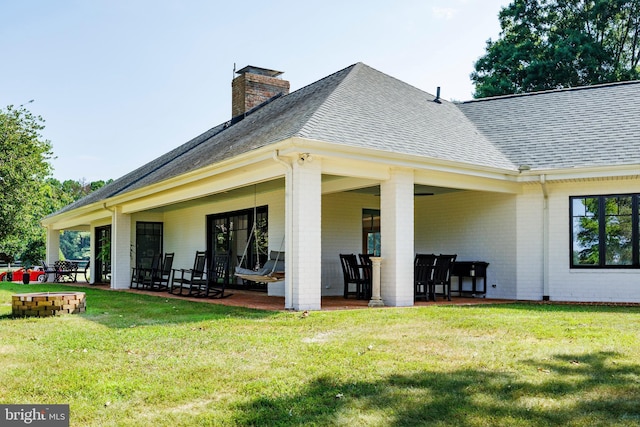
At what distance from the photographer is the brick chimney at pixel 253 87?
18.7 m

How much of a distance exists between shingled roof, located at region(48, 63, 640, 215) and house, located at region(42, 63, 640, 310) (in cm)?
4

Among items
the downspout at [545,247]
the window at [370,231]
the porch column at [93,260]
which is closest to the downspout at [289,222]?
the window at [370,231]

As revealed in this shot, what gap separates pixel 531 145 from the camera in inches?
494

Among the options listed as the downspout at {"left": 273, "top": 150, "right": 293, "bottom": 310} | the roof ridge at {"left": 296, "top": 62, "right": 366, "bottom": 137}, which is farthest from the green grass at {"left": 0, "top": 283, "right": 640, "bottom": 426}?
the roof ridge at {"left": 296, "top": 62, "right": 366, "bottom": 137}

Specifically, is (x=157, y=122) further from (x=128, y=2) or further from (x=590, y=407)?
(x=590, y=407)

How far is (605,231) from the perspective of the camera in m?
11.2

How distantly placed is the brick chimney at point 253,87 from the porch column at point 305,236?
1016 cm

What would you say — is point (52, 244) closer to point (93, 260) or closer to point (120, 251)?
point (93, 260)

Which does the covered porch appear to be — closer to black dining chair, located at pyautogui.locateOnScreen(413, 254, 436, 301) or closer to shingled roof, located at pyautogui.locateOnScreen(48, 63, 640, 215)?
shingled roof, located at pyautogui.locateOnScreen(48, 63, 640, 215)

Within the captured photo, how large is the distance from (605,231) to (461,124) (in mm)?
4096

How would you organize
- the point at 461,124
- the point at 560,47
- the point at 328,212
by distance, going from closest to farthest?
the point at 328,212 < the point at 461,124 < the point at 560,47

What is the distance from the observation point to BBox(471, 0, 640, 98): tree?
86.9 feet

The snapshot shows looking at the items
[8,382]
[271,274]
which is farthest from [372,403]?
[271,274]

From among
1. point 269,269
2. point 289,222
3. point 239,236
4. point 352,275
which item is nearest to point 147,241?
point 239,236
